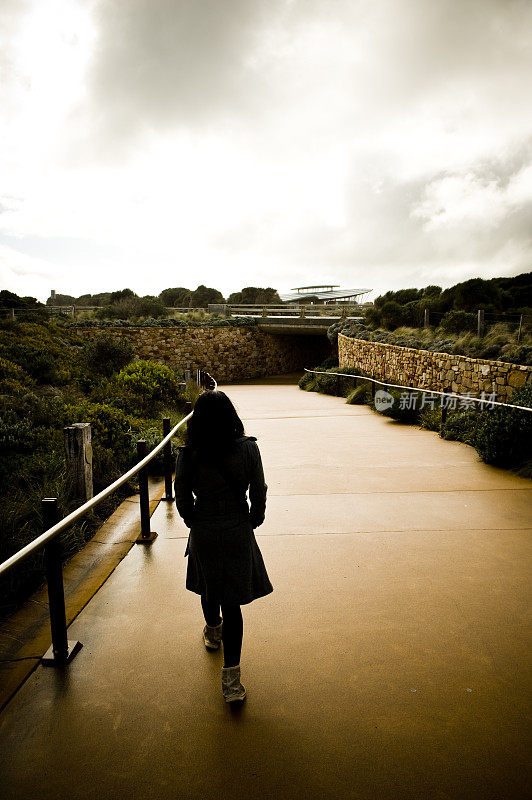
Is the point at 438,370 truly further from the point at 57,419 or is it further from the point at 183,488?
the point at 183,488

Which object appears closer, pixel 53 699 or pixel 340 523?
pixel 53 699

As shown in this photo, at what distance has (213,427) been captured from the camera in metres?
2.19

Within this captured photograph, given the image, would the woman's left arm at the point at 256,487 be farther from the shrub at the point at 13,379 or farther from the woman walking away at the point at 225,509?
the shrub at the point at 13,379

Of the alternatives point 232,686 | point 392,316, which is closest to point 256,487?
point 232,686

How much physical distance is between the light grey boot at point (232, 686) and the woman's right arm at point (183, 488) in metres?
0.73

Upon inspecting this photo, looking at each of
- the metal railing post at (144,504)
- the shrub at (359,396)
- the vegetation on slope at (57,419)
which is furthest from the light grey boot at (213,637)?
the shrub at (359,396)

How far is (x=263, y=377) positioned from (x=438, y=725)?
2647cm

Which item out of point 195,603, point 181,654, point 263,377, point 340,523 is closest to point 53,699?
point 181,654

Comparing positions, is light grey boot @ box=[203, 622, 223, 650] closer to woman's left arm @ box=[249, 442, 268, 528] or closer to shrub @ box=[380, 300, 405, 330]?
woman's left arm @ box=[249, 442, 268, 528]

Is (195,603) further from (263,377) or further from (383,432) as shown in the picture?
(263,377)

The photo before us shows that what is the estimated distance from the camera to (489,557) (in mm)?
3750

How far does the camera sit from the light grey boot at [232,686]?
224 centimetres

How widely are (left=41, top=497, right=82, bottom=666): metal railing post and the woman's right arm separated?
2.58 feet

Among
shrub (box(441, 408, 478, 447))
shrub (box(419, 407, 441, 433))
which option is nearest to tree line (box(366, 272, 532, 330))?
shrub (box(419, 407, 441, 433))
